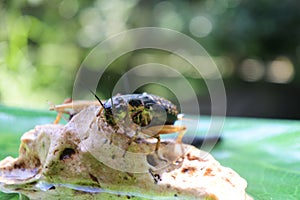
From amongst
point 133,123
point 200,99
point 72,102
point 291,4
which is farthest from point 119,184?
point 291,4

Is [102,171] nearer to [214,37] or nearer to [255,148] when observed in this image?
[255,148]

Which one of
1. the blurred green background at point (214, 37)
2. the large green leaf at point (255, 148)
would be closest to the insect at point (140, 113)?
the large green leaf at point (255, 148)

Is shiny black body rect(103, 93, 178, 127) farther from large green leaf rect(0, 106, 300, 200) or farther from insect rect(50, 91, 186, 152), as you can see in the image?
large green leaf rect(0, 106, 300, 200)

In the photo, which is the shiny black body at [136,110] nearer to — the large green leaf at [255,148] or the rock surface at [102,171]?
the rock surface at [102,171]

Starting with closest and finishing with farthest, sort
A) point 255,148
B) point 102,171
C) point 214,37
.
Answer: point 102,171 → point 255,148 → point 214,37

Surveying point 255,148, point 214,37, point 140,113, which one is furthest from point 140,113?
point 214,37
